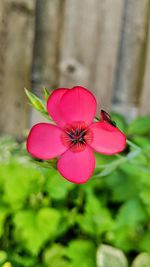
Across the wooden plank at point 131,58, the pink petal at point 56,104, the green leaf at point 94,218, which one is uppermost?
the pink petal at point 56,104

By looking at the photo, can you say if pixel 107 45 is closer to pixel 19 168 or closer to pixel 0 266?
pixel 19 168

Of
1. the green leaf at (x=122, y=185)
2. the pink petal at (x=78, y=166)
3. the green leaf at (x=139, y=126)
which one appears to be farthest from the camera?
the green leaf at (x=139, y=126)

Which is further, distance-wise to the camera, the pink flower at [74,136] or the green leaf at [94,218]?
the green leaf at [94,218]

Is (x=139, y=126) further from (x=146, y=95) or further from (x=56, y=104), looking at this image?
(x=56, y=104)

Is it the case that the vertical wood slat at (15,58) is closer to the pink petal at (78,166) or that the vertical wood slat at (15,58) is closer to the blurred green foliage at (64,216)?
the blurred green foliage at (64,216)

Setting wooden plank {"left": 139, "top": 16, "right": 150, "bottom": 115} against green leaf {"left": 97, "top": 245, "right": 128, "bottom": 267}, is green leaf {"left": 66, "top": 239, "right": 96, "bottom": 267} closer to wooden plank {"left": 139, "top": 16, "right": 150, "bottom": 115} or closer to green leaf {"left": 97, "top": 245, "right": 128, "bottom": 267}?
green leaf {"left": 97, "top": 245, "right": 128, "bottom": 267}

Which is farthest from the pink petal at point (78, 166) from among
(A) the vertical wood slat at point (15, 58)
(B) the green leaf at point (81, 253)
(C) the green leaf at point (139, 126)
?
(A) the vertical wood slat at point (15, 58)
